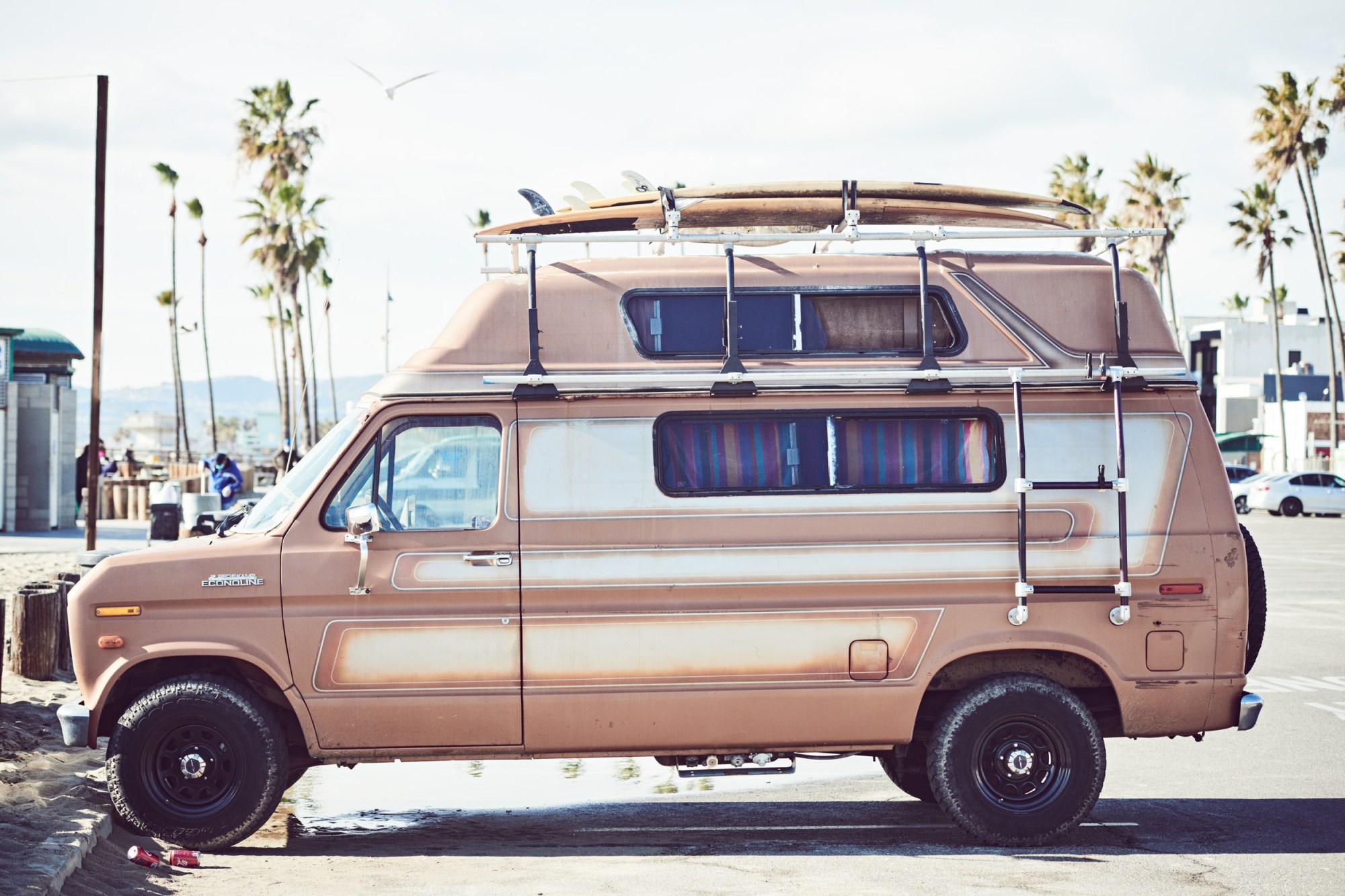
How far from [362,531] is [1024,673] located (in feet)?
11.1

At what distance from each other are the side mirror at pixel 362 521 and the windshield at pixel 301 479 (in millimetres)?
317

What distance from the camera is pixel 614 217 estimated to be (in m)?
7.12

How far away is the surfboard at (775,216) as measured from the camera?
712 cm

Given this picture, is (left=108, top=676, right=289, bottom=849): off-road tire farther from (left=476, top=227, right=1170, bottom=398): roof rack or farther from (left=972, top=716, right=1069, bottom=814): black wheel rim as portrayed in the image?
(left=972, top=716, right=1069, bottom=814): black wheel rim

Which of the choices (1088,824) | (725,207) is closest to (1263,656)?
(1088,824)

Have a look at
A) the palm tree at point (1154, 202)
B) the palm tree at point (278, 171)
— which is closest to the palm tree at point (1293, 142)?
the palm tree at point (1154, 202)

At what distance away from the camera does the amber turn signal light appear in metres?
6.71

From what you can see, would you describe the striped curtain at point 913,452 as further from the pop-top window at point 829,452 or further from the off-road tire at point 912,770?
the off-road tire at point 912,770

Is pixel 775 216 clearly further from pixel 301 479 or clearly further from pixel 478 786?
pixel 478 786

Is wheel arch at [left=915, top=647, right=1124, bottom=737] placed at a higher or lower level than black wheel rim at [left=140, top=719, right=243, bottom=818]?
higher

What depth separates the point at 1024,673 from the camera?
22.4 ft

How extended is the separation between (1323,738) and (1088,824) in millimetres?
3162

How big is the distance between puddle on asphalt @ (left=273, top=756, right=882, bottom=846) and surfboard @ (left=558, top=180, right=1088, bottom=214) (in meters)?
3.21

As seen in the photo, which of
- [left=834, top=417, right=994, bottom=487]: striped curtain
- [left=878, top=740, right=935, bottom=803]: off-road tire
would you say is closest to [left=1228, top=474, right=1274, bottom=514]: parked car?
[left=878, top=740, right=935, bottom=803]: off-road tire
